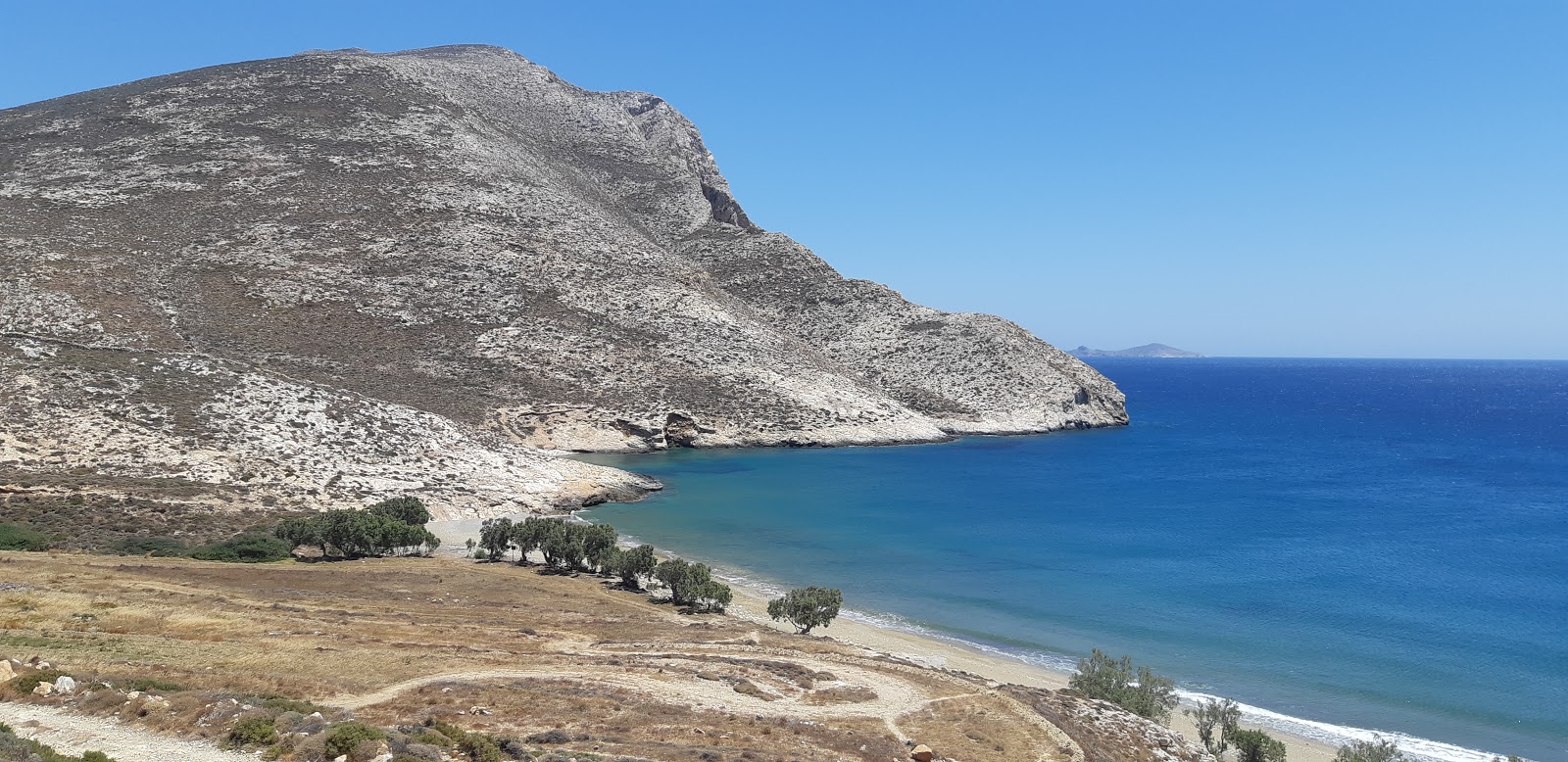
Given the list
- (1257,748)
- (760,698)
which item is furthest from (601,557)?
(1257,748)

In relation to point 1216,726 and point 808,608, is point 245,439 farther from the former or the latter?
point 1216,726

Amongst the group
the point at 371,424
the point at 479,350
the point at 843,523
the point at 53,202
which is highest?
the point at 53,202

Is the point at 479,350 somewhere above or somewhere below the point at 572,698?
above

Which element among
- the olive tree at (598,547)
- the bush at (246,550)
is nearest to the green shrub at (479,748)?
the olive tree at (598,547)

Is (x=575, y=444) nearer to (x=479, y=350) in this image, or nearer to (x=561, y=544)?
(x=479, y=350)

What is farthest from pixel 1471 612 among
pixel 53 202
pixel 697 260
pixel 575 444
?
pixel 53 202

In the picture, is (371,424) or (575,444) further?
(575,444)

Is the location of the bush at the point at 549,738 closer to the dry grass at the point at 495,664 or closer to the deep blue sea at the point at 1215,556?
the dry grass at the point at 495,664

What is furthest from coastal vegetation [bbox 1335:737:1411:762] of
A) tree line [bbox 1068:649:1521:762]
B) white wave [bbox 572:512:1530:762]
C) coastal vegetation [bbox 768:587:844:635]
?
coastal vegetation [bbox 768:587:844:635]
